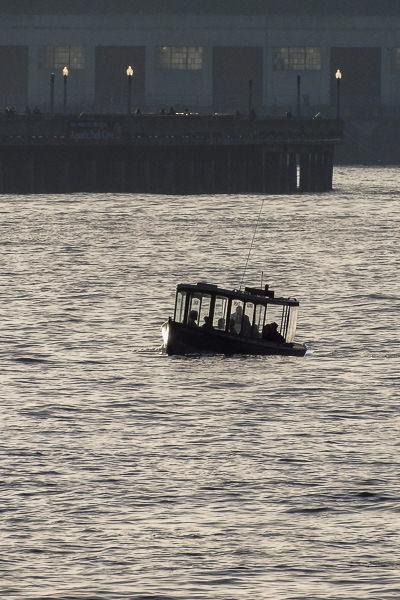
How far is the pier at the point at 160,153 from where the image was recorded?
155875 millimetres

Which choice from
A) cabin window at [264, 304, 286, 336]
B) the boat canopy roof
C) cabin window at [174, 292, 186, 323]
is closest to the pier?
cabin window at [264, 304, 286, 336]

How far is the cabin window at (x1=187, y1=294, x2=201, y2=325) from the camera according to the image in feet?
208

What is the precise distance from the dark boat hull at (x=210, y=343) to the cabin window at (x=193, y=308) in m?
0.79

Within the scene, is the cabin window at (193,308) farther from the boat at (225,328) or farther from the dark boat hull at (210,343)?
the dark boat hull at (210,343)

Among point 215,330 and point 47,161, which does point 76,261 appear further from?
point 47,161

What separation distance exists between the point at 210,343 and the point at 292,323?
3.72m

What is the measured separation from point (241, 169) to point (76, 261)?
210ft

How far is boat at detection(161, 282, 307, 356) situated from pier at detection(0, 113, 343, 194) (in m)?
92.0

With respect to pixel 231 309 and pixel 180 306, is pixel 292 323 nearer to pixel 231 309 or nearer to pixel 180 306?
pixel 231 309

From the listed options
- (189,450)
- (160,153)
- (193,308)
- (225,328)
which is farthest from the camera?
(160,153)

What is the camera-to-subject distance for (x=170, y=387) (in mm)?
57938

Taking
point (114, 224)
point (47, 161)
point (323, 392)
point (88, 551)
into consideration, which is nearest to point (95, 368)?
point (323, 392)

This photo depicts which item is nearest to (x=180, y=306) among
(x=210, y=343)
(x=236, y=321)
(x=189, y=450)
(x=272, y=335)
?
(x=236, y=321)

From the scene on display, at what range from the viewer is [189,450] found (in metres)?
47.9
